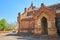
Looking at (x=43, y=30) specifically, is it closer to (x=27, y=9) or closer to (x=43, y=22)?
(x=43, y=22)

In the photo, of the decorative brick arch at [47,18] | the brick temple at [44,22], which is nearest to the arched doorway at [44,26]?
the brick temple at [44,22]

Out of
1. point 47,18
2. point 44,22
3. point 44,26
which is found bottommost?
point 44,26

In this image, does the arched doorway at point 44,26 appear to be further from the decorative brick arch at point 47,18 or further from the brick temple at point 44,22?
the decorative brick arch at point 47,18

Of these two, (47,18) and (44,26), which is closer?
(47,18)

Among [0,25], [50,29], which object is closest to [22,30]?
[50,29]

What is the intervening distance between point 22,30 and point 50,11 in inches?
417

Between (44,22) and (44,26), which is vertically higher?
(44,22)

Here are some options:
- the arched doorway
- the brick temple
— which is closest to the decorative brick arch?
the brick temple

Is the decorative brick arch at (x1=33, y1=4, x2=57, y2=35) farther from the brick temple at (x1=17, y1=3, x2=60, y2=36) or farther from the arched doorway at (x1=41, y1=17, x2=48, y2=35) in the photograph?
the arched doorway at (x1=41, y1=17, x2=48, y2=35)

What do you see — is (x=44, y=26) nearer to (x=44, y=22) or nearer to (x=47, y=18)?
(x=44, y=22)

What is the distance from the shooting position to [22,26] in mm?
32938

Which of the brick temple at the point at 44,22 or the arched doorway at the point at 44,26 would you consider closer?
the brick temple at the point at 44,22

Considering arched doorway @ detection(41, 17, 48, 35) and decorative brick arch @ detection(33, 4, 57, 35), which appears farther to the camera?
arched doorway @ detection(41, 17, 48, 35)

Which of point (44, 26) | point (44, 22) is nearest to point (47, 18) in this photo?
point (44, 22)
